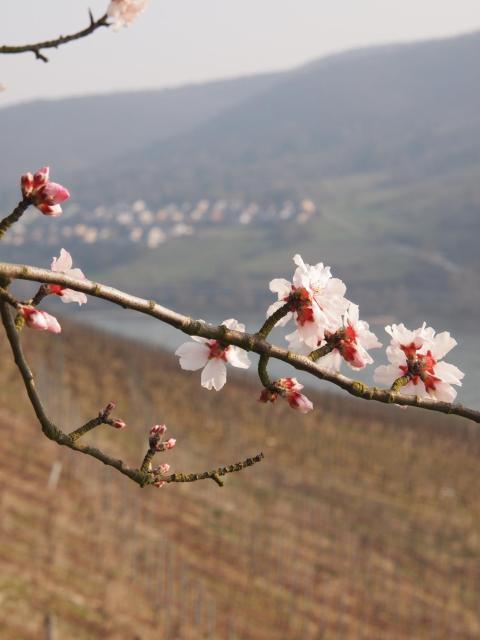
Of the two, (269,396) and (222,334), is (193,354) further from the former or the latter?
(222,334)

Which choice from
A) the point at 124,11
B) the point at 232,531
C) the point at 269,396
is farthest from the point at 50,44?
the point at 232,531

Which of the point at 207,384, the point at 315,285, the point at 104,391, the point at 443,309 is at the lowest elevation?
the point at 443,309

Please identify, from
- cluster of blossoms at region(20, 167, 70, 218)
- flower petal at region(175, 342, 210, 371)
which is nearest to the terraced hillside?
flower petal at region(175, 342, 210, 371)

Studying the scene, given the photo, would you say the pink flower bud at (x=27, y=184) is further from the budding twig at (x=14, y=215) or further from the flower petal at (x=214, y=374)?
the flower petal at (x=214, y=374)

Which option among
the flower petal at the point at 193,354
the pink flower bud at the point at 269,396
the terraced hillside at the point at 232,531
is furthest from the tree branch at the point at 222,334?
the terraced hillside at the point at 232,531

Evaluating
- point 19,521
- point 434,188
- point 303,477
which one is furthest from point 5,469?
point 434,188

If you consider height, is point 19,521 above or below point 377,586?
above

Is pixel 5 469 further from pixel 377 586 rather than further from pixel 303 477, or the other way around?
pixel 303 477
